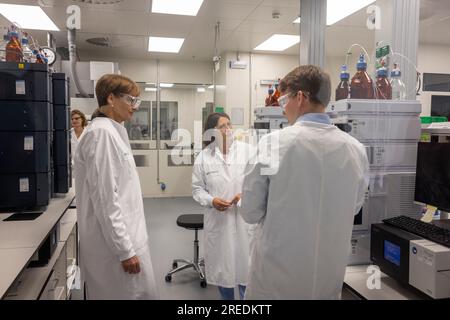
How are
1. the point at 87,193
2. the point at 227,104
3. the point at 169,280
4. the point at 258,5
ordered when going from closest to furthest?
1. the point at 87,193
2. the point at 169,280
3. the point at 258,5
4. the point at 227,104

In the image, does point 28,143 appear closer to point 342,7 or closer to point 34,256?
point 34,256

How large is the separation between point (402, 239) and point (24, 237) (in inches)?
62.4

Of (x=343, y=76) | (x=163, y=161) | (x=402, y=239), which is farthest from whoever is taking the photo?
(x=163, y=161)

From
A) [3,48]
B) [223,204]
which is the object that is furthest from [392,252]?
[3,48]

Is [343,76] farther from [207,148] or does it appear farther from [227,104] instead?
[227,104]

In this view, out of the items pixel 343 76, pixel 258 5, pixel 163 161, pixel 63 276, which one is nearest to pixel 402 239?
pixel 343 76

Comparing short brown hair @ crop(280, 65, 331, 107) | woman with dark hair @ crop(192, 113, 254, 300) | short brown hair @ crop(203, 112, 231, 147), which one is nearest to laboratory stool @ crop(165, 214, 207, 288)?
woman with dark hair @ crop(192, 113, 254, 300)

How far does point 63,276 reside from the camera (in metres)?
2.27

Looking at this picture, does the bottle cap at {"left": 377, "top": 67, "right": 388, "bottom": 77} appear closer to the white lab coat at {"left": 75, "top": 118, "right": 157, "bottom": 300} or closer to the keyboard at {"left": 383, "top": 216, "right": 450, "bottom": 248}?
the keyboard at {"left": 383, "top": 216, "right": 450, "bottom": 248}

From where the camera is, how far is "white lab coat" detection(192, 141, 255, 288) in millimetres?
2221

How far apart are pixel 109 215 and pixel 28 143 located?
909mm

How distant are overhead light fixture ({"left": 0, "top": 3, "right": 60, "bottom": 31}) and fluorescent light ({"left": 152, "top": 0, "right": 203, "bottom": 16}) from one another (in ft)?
4.03

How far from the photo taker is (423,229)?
144 cm

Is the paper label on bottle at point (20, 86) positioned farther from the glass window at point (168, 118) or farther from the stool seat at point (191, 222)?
the glass window at point (168, 118)
